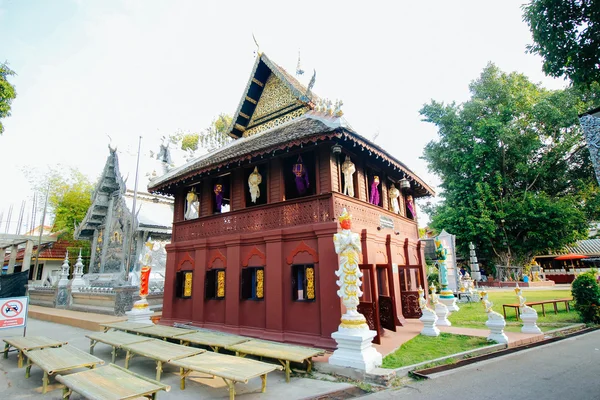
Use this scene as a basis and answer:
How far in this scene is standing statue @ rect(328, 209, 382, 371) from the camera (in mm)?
6230

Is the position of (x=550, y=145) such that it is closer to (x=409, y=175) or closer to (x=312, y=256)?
(x=409, y=175)

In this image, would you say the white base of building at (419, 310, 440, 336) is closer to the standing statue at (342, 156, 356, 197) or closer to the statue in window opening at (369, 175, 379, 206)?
the statue in window opening at (369, 175, 379, 206)

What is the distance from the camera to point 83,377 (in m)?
4.86

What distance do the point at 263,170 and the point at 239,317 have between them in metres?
4.99

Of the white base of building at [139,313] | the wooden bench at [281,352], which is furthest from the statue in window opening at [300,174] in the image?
the white base of building at [139,313]

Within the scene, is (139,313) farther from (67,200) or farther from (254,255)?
(67,200)

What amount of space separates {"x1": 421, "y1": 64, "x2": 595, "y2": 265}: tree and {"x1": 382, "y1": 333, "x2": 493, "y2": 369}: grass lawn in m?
19.7

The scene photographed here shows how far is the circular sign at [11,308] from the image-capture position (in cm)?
839

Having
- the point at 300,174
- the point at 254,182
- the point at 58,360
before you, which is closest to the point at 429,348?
the point at 300,174

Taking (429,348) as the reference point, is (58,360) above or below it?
above

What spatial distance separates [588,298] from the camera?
10.3 m

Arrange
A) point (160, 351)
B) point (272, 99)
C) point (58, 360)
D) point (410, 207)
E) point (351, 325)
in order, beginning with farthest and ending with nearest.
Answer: point (410, 207) → point (272, 99) → point (351, 325) → point (160, 351) → point (58, 360)

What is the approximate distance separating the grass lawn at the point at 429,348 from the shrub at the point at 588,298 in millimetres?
5074

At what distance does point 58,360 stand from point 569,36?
1519cm
